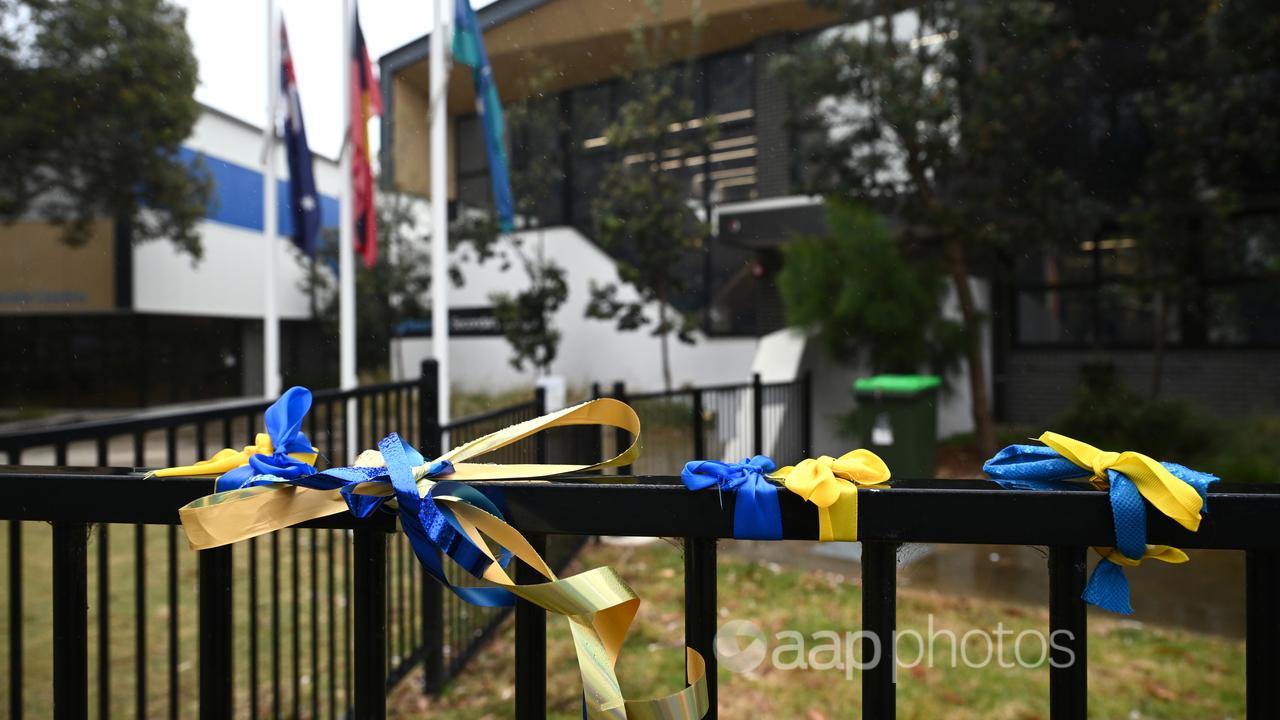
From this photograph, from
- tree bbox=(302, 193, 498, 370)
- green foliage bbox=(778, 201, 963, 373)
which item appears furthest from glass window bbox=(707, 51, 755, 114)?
tree bbox=(302, 193, 498, 370)

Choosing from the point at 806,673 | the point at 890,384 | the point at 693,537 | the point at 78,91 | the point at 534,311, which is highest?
the point at 78,91

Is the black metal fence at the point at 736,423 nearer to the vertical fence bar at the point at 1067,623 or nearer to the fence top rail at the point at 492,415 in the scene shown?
the fence top rail at the point at 492,415

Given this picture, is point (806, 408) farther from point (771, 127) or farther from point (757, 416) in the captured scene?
point (771, 127)

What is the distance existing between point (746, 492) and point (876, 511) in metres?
0.11

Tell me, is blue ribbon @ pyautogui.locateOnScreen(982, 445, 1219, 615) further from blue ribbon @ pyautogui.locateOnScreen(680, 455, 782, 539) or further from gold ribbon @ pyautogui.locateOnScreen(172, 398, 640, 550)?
gold ribbon @ pyautogui.locateOnScreen(172, 398, 640, 550)

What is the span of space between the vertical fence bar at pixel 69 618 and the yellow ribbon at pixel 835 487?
735mm

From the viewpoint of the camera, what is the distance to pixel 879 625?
0.68 metres

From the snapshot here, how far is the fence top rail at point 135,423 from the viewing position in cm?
131

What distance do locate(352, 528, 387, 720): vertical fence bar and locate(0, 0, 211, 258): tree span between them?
0.85m

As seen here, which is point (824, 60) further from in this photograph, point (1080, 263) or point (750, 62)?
point (1080, 263)

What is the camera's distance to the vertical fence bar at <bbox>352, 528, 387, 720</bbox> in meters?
0.75

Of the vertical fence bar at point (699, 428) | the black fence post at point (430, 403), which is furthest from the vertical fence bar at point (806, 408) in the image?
the black fence post at point (430, 403)

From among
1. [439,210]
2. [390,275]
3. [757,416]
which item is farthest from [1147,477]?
[390,275]

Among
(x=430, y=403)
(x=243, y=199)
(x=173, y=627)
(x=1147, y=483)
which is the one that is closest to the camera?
(x=1147, y=483)
